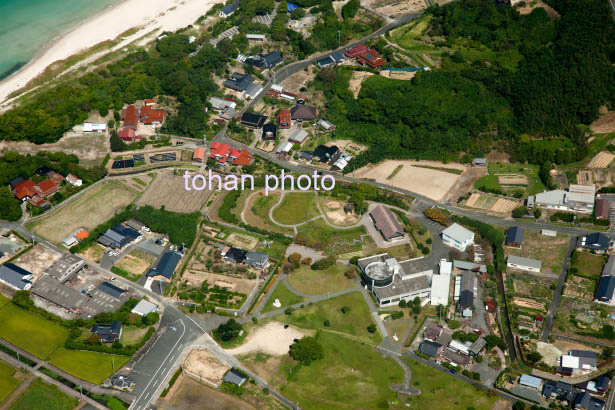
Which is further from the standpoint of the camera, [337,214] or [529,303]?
[337,214]

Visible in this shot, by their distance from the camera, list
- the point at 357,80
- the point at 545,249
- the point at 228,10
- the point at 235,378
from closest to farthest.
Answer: the point at 235,378
the point at 545,249
the point at 357,80
the point at 228,10

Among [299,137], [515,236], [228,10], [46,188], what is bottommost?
[515,236]

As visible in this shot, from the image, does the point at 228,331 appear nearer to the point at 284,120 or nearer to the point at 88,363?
the point at 88,363

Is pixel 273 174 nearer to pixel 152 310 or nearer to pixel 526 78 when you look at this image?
pixel 152 310

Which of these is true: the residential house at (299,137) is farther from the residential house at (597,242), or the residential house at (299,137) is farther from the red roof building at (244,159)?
the residential house at (597,242)

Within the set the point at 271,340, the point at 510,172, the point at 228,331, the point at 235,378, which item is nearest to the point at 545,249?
the point at 510,172
